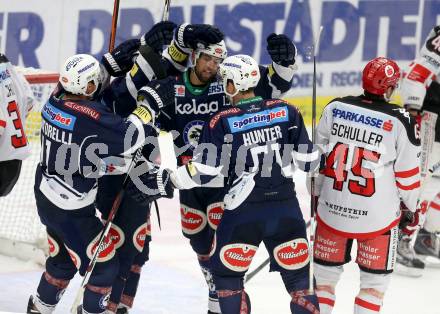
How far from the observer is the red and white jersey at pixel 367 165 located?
18.5ft

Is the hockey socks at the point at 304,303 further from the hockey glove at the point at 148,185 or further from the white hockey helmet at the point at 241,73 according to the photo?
the white hockey helmet at the point at 241,73

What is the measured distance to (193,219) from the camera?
20.7ft

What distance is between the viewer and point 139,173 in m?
6.05

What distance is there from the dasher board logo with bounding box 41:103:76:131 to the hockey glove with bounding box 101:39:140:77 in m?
0.61

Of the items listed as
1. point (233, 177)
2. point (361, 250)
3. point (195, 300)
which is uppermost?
point (233, 177)

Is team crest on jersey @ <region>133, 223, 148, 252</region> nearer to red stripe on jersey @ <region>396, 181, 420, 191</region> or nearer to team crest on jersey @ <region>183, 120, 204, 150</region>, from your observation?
team crest on jersey @ <region>183, 120, 204, 150</region>

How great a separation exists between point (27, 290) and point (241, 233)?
6.17ft

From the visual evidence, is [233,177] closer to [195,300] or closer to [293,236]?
[293,236]

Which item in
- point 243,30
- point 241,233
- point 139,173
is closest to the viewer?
point 241,233

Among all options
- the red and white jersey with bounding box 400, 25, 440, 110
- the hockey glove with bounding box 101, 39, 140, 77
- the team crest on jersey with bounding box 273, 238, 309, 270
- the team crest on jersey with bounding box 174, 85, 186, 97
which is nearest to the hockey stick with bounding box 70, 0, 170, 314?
the team crest on jersey with bounding box 174, 85, 186, 97

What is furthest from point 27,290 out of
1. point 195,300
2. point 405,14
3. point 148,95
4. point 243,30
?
point 405,14

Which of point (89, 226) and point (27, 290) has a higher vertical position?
point (89, 226)

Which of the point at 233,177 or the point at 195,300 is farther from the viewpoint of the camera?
the point at 195,300

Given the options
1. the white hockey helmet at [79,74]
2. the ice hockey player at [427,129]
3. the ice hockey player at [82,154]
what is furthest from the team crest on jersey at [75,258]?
the ice hockey player at [427,129]
